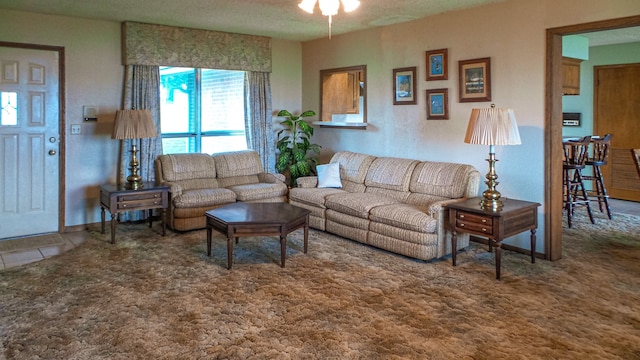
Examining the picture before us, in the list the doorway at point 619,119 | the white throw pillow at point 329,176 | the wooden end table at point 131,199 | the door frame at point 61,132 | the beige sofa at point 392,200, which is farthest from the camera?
the doorway at point 619,119

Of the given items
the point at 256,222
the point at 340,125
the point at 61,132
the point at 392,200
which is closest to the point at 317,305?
the point at 256,222

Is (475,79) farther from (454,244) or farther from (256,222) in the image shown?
(256,222)

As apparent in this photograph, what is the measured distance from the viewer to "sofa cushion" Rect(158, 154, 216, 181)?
226 inches

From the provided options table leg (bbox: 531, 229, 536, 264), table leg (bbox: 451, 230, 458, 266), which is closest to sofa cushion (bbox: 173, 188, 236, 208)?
table leg (bbox: 451, 230, 458, 266)

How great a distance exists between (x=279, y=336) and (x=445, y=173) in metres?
2.71

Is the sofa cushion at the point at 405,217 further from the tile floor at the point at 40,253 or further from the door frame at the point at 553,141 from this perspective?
Answer: the tile floor at the point at 40,253

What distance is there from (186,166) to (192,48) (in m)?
1.52

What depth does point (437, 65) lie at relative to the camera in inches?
208

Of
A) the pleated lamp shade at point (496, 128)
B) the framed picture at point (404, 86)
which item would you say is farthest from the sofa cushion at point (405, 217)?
the framed picture at point (404, 86)

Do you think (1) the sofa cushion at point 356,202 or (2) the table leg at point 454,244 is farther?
(1) the sofa cushion at point 356,202

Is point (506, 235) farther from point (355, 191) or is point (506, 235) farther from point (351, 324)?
point (355, 191)

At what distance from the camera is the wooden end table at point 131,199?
197 inches

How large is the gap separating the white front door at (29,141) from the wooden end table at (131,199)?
26.4 inches

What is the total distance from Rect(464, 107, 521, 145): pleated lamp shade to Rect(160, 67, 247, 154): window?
3.73m
